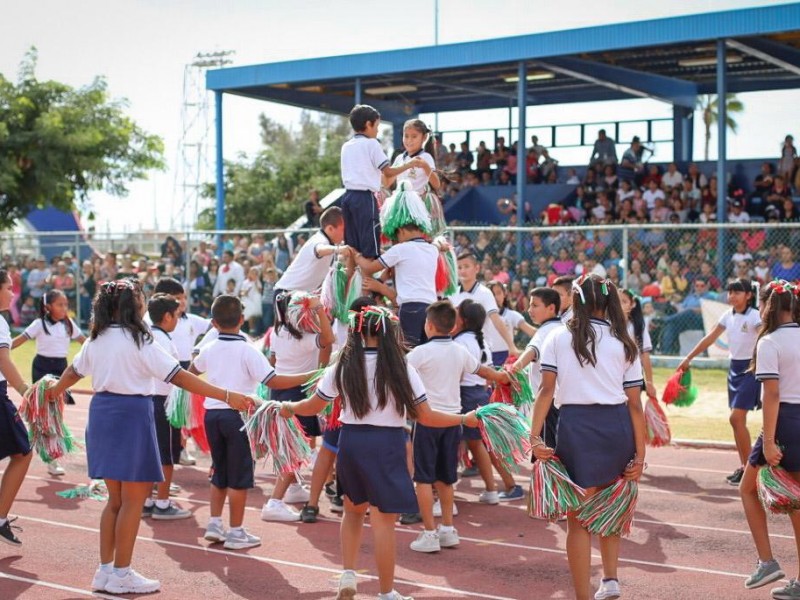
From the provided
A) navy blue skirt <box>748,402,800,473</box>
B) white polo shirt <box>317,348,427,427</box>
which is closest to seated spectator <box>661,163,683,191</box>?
navy blue skirt <box>748,402,800,473</box>

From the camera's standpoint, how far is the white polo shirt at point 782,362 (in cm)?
661

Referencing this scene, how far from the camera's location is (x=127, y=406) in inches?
264

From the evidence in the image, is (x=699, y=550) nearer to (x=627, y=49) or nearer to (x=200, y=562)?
(x=200, y=562)

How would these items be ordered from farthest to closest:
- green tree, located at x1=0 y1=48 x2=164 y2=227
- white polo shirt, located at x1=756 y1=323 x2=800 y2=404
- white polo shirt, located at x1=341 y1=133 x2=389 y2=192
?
green tree, located at x1=0 y1=48 x2=164 y2=227 → white polo shirt, located at x1=341 y1=133 x2=389 y2=192 → white polo shirt, located at x1=756 y1=323 x2=800 y2=404

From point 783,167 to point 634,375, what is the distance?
17.5 metres

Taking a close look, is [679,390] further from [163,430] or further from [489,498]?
[163,430]

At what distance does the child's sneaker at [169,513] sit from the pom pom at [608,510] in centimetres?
414

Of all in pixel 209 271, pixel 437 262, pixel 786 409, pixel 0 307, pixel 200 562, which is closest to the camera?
pixel 786 409

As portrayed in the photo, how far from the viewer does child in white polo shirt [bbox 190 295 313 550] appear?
7.83 meters

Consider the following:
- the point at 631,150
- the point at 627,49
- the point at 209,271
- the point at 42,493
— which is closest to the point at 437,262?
the point at 42,493

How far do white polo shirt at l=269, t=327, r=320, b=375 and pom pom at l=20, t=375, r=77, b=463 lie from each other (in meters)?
2.08

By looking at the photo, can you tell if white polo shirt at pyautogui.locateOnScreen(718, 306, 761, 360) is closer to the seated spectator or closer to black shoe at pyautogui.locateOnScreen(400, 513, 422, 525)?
black shoe at pyautogui.locateOnScreen(400, 513, 422, 525)

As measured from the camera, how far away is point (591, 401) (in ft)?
20.1

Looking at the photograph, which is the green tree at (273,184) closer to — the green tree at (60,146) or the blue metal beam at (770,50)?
the green tree at (60,146)
